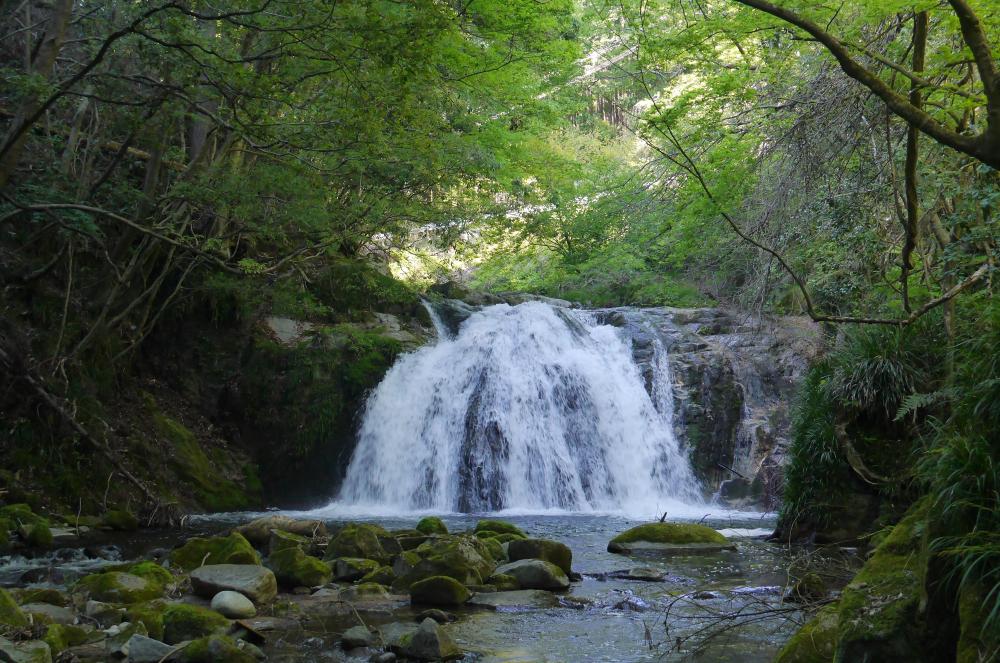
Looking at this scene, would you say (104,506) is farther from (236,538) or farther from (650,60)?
(650,60)

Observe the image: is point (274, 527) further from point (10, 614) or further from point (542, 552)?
point (10, 614)

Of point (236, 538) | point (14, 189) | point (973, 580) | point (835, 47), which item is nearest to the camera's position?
point (973, 580)

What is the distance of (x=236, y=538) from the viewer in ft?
23.7

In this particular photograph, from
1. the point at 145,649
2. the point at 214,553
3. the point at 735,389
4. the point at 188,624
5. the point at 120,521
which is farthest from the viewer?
the point at 735,389

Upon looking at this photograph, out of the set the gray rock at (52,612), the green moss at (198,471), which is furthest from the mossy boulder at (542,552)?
the green moss at (198,471)

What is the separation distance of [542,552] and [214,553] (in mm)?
3054

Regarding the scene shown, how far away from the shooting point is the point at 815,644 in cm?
365

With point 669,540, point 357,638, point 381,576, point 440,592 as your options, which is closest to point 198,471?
point 381,576

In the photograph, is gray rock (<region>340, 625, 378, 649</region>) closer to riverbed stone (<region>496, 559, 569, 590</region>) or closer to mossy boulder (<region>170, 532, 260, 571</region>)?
riverbed stone (<region>496, 559, 569, 590</region>)

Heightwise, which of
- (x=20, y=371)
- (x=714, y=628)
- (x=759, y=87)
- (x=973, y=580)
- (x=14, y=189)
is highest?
(x=759, y=87)

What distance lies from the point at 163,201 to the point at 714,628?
7.95 meters

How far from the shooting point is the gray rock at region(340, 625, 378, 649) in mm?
5066

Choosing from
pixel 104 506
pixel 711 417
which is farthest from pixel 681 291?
pixel 104 506

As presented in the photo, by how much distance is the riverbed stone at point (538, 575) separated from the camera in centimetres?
682
